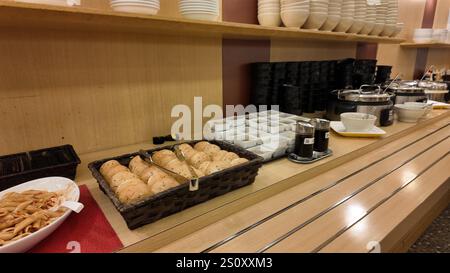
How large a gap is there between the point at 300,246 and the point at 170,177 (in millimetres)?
362

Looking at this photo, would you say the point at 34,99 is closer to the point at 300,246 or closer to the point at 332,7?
the point at 300,246

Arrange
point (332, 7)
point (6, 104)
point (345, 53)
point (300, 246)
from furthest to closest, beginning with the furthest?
point (345, 53) < point (332, 7) < point (6, 104) < point (300, 246)

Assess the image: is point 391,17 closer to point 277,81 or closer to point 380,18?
point 380,18

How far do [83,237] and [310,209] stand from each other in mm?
591

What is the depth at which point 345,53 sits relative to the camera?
2.05 m

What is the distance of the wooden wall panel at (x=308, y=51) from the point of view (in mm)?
1612

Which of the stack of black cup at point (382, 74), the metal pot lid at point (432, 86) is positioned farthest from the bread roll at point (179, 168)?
the metal pot lid at point (432, 86)

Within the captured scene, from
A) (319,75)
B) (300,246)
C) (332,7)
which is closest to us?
(300,246)

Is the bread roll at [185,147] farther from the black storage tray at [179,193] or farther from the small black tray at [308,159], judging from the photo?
the small black tray at [308,159]

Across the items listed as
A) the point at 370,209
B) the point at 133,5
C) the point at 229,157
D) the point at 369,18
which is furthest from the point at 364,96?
the point at 133,5

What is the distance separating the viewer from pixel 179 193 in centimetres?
66

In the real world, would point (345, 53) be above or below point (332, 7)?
below

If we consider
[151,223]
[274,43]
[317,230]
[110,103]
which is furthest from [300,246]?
[274,43]

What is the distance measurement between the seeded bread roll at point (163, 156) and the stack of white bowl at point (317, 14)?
97cm
